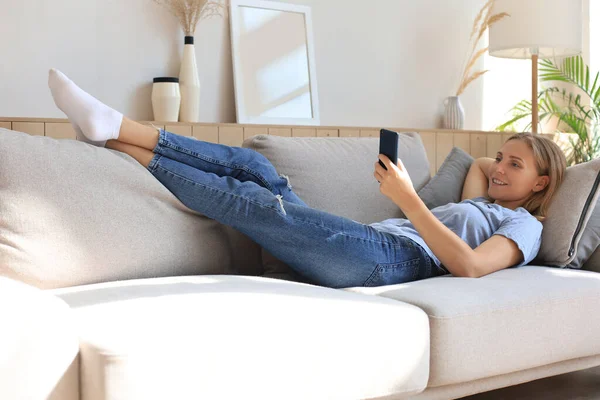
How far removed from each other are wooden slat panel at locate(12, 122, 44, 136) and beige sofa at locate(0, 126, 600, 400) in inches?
29.4

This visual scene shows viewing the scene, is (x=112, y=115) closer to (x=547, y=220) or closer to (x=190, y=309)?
(x=190, y=309)

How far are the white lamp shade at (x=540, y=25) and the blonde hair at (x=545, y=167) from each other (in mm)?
1496

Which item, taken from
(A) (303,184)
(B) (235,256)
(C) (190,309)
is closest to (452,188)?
(A) (303,184)

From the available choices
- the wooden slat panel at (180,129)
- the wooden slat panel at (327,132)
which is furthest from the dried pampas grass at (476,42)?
the wooden slat panel at (180,129)

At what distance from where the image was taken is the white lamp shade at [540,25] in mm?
3809

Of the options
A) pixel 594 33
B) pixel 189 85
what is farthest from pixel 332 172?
pixel 594 33

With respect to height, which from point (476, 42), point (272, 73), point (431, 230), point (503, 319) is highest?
point (476, 42)

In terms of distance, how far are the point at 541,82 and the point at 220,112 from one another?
244 centimetres

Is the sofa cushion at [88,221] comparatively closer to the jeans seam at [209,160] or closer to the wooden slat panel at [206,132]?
the jeans seam at [209,160]

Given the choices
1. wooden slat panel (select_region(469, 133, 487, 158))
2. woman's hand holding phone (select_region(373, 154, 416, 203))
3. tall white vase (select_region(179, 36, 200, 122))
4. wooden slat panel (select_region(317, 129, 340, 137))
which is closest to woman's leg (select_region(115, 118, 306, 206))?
woman's hand holding phone (select_region(373, 154, 416, 203))

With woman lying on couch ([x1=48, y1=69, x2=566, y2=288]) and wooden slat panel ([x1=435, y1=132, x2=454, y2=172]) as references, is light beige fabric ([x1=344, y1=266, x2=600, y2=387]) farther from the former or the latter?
wooden slat panel ([x1=435, y1=132, x2=454, y2=172])

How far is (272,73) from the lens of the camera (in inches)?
141

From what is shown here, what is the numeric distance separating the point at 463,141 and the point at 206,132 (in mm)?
1562

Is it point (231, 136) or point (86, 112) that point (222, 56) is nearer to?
point (231, 136)
